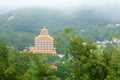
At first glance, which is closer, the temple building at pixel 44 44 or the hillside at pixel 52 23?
the temple building at pixel 44 44

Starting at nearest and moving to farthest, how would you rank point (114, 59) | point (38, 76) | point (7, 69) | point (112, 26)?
point (114, 59) < point (38, 76) < point (7, 69) < point (112, 26)

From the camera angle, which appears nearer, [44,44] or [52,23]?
[44,44]

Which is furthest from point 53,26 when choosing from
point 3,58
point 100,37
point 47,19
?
point 3,58

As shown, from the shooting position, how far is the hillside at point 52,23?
3066 inches

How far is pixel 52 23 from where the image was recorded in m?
98.1

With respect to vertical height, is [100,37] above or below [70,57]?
below

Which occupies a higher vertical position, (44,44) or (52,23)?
(52,23)

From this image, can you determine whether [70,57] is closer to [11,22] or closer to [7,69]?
[7,69]

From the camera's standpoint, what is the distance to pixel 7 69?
14.6 m

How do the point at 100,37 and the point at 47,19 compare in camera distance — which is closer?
the point at 100,37

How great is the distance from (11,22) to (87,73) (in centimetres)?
8141

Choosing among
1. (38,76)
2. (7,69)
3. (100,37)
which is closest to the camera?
(38,76)

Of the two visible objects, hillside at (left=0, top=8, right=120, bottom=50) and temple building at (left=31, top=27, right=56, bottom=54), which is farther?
hillside at (left=0, top=8, right=120, bottom=50)

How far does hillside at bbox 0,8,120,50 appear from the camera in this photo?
7788 cm
